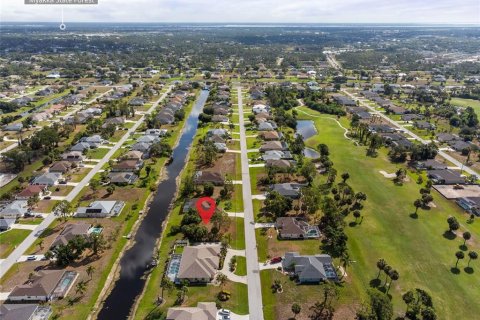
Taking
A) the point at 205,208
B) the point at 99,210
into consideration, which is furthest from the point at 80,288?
the point at 205,208

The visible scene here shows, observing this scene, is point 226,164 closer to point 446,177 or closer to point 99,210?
point 99,210

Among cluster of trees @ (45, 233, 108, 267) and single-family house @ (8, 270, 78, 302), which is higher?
cluster of trees @ (45, 233, 108, 267)

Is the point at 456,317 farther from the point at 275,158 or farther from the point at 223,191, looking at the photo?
the point at 275,158

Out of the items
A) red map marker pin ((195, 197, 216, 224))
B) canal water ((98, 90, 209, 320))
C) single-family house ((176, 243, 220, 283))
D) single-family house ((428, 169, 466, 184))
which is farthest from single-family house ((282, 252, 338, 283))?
single-family house ((428, 169, 466, 184))

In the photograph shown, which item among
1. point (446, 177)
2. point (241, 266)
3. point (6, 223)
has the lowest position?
point (241, 266)

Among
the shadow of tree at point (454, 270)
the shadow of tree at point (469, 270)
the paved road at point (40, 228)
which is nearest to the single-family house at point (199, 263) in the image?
the paved road at point (40, 228)

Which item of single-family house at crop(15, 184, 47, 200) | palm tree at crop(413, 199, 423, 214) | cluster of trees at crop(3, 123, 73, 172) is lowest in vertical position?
single-family house at crop(15, 184, 47, 200)

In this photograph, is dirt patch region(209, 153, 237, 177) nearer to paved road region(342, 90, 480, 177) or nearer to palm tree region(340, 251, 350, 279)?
palm tree region(340, 251, 350, 279)
